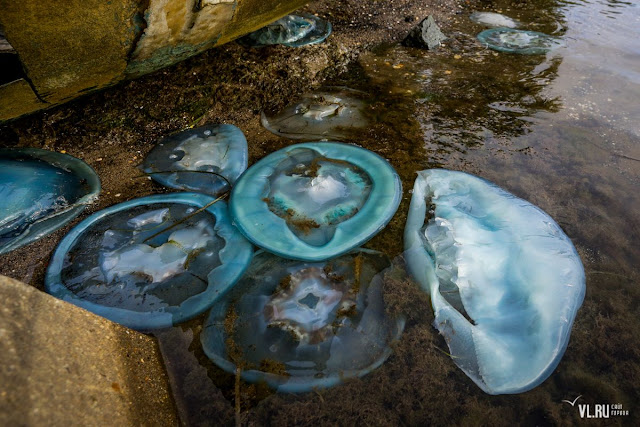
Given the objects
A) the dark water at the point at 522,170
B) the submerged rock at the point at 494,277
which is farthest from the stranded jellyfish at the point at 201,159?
the submerged rock at the point at 494,277

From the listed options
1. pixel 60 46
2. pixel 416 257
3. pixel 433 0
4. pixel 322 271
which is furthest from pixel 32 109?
pixel 433 0

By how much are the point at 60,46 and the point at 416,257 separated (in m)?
2.01

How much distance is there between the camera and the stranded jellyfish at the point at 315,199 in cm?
194

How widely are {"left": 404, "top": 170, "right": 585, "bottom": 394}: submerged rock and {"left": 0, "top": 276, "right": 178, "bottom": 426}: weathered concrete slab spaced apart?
1107mm

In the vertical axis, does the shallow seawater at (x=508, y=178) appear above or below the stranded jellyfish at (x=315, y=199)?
below

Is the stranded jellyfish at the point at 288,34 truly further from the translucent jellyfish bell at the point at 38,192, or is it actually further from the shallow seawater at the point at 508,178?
the translucent jellyfish bell at the point at 38,192

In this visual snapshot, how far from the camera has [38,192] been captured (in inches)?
86.4

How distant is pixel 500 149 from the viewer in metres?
2.56

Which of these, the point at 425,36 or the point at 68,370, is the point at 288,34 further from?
the point at 68,370

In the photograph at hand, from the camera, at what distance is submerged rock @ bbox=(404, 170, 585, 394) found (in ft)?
5.09

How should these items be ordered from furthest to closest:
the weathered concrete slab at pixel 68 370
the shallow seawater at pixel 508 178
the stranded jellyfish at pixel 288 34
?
the stranded jellyfish at pixel 288 34 → the shallow seawater at pixel 508 178 → the weathered concrete slab at pixel 68 370

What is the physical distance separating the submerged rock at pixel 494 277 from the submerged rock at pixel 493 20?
275 cm

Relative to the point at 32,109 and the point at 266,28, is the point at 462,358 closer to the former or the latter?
the point at 32,109

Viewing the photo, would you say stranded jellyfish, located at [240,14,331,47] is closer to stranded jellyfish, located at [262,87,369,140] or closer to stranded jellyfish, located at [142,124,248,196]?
stranded jellyfish, located at [262,87,369,140]
